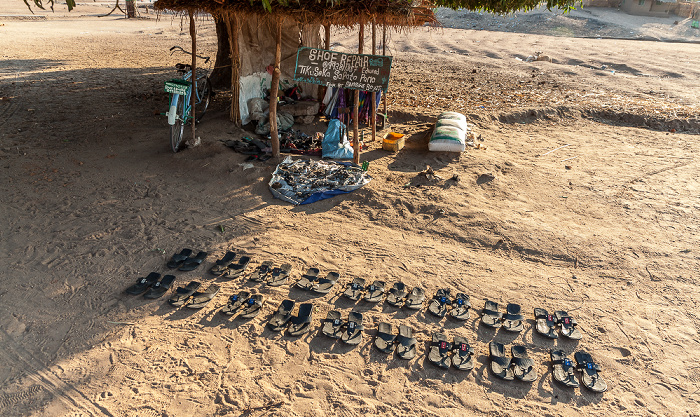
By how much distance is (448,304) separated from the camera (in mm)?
4121

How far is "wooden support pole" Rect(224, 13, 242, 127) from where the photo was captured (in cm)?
728

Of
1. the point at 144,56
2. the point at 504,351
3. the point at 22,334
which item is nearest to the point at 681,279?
the point at 504,351

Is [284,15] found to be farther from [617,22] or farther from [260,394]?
[617,22]

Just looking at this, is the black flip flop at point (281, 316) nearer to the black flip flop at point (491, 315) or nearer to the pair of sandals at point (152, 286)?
the pair of sandals at point (152, 286)

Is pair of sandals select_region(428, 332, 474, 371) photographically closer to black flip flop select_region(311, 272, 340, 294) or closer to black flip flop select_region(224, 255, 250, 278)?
black flip flop select_region(311, 272, 340, 294)

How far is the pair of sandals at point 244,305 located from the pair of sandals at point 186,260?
694 millimetres

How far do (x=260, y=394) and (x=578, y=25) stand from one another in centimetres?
2809

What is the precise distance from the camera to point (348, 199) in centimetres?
600

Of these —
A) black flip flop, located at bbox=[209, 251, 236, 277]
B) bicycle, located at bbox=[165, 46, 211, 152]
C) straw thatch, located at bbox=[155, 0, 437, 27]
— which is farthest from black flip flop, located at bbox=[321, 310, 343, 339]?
bicycle, located at bbox=[165, 46, 211, 152]

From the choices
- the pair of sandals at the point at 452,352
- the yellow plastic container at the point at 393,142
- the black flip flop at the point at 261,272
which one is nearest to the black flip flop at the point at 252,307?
the black flip flop at the point at 261,272

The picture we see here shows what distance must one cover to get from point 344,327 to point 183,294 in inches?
63.4

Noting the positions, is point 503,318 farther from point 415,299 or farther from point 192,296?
point 192,296

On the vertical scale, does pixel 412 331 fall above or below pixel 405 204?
below

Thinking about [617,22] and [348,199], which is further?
[617,22]
